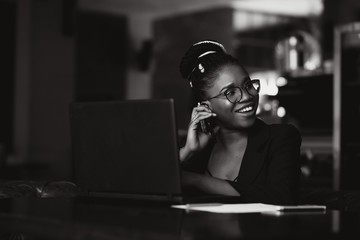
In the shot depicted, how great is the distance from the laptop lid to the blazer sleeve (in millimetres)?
369

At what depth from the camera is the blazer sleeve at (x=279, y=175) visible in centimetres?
204

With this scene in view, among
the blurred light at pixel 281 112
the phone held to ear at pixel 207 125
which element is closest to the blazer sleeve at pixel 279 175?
the phone held to ear at pixel 207 125

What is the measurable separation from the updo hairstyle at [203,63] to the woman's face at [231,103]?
0.9 inches

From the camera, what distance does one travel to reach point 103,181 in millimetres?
1881

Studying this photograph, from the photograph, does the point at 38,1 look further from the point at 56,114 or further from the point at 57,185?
the point at 57,185

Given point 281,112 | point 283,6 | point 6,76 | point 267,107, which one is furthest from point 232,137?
point 283,6

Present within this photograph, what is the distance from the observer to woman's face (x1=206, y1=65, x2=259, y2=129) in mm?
2262

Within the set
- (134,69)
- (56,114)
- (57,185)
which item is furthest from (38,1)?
(57,185)

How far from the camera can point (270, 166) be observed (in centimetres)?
221

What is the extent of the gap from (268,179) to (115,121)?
2.00ft

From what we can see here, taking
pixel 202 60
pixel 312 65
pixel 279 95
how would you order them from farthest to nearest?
pixel 312 65, pixel 279 95, pixel 202 60

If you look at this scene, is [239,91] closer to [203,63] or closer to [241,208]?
[203,63]

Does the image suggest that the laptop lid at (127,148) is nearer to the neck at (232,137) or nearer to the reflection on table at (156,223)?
the reflection on table at (156,223)

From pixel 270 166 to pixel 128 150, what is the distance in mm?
608
